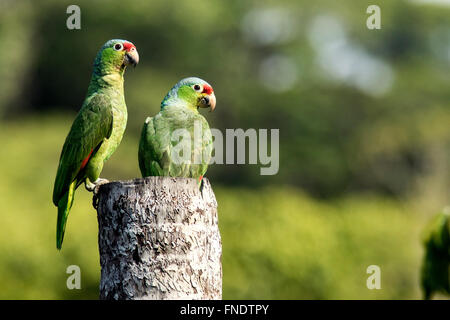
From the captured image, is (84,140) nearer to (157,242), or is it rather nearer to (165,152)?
(165,152)

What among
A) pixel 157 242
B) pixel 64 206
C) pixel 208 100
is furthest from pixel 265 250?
pixel 157 242

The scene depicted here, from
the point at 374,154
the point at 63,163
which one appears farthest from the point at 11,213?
the point at 374,154

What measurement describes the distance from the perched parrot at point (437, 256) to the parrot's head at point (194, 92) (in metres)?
2.31

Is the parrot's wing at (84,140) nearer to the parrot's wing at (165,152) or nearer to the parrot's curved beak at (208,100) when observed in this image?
the parrot's wing at (165,152)

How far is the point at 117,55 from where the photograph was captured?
582cm

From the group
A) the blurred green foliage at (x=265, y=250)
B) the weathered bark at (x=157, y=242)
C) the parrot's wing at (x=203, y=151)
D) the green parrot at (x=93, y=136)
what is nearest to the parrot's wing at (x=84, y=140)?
the green parrot at (x=93, y=136)

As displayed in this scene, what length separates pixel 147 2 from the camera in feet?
126

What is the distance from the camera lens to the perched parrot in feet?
18.9

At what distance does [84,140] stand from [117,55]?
2.79 feet

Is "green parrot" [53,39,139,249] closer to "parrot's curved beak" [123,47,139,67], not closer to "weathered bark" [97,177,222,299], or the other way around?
"parrot's curved beak" [123,47,139,67]

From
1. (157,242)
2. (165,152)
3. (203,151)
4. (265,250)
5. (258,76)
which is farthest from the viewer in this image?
(258,76)

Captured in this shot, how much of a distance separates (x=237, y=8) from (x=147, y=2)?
790cm

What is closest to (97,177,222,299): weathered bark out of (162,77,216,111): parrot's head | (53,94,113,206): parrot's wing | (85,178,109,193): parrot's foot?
(85,178,109,193): parrot's foot

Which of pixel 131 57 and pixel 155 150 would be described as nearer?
pixel 155 150
